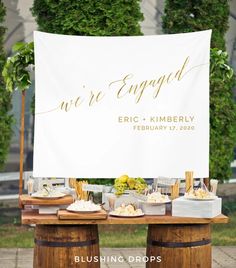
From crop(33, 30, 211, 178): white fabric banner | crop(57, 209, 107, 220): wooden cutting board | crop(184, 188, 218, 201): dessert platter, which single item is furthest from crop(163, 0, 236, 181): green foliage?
crop(57, 209, 107, 220): wooden cutting board

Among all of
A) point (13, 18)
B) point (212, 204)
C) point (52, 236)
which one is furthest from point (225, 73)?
point (13, 18)

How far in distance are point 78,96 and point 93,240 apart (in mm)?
1246

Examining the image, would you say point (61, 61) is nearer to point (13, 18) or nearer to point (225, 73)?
point (225, 73)

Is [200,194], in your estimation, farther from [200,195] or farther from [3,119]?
[3,119]

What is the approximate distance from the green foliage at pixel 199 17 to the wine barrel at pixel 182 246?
19.2ft

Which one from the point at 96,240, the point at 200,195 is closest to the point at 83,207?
the point at 96,240

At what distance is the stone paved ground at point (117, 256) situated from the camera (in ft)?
29.6

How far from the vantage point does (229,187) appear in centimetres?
1398

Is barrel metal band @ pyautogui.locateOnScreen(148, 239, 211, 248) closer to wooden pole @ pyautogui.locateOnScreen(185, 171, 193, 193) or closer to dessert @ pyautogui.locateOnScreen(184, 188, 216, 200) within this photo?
dessert @ pyautogui.locateOnScreen(184, 188, 216, 200)

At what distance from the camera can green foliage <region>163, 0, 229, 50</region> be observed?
1212cm

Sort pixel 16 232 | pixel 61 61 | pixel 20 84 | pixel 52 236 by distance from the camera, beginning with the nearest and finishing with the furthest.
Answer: pixel 52 236, pixel 61 61, pixel 20 84, pixel 16 232

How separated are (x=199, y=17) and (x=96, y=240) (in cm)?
632

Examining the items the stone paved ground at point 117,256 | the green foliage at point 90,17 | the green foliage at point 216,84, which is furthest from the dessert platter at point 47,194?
the green foliage at point 216,84

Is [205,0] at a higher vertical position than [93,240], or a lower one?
higher
